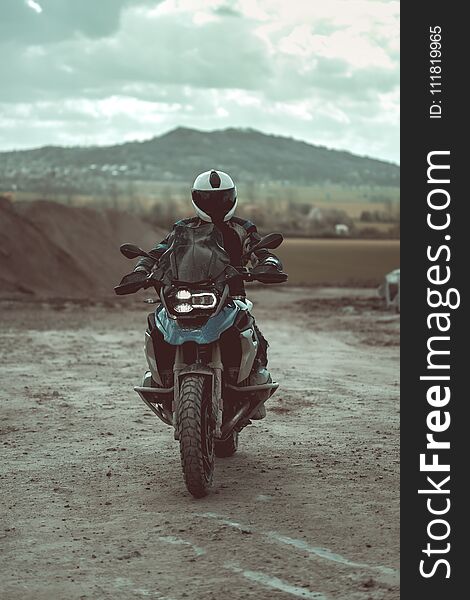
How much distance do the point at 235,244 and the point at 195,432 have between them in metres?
1.46

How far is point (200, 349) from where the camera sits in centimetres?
670

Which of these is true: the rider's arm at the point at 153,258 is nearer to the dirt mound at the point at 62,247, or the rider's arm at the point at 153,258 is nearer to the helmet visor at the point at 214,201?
the helmet visor at the point at 214,201

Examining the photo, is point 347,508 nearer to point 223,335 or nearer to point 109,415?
point 223,335

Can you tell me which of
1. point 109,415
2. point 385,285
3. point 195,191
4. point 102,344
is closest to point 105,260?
point 385,285

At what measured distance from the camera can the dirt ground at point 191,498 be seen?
17.0 ft

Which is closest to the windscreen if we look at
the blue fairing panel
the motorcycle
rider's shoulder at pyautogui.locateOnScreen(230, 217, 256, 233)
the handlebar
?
the motorcycle

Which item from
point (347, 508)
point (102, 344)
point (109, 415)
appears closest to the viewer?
point (347, 508)

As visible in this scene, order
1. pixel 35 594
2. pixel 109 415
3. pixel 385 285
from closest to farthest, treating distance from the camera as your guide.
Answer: pixel 35 594
pixel 109 415
pixel 385 285

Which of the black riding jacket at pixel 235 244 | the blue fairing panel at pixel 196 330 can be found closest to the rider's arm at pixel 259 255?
the black riding jacket at pixel 235 244

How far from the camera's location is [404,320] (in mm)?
6066

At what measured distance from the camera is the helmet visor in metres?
7.16

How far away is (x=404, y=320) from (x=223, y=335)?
1271 millimetres

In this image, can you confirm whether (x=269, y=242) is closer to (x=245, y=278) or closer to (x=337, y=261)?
(x=245, y=278)

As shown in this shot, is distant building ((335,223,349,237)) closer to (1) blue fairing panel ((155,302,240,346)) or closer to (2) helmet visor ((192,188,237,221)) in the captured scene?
(2) helmet visor ((192,188,237,221))
